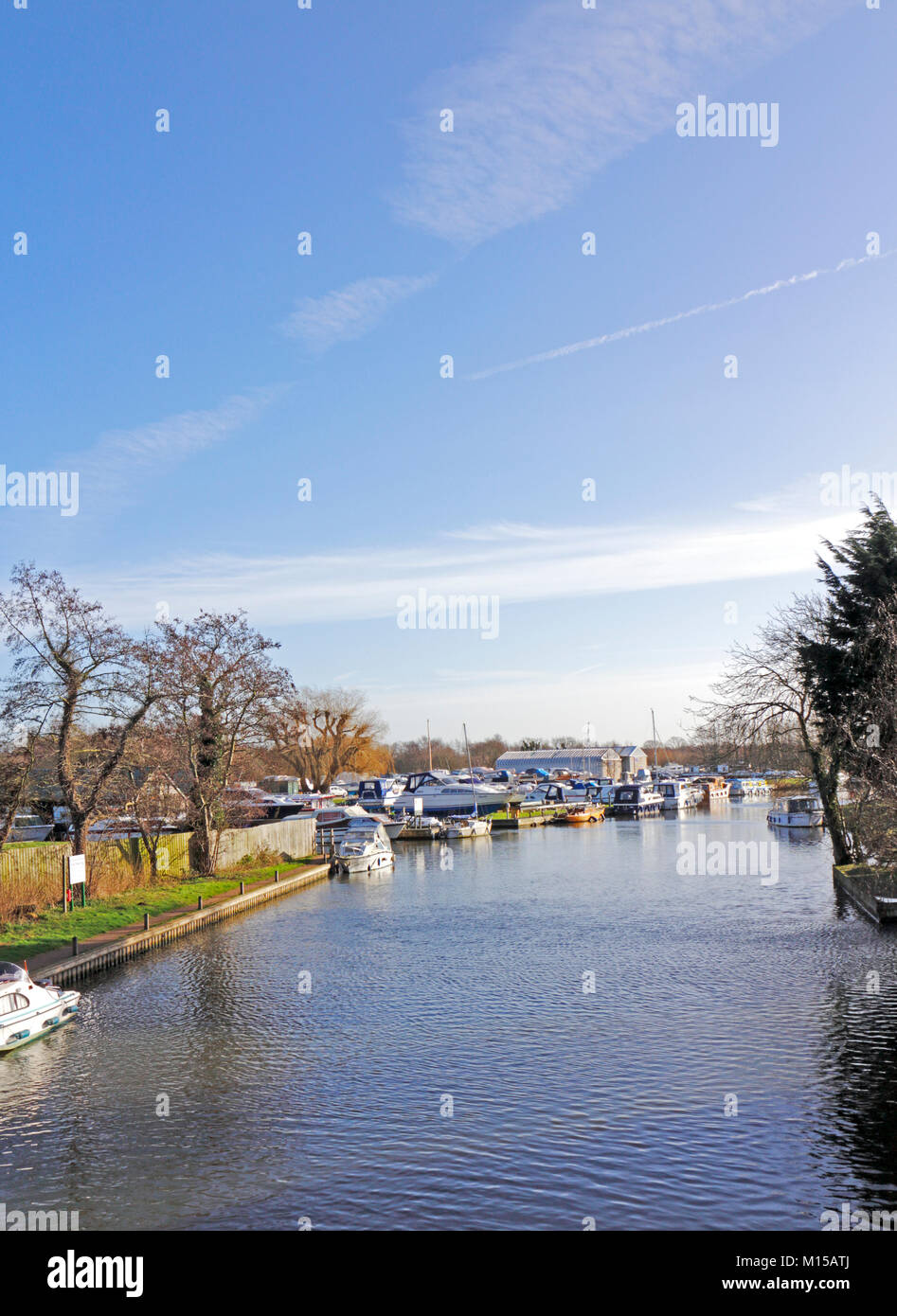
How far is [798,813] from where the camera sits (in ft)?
241

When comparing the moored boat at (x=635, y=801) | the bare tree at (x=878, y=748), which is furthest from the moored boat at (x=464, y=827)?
the bare tree at (x=878, y=748)

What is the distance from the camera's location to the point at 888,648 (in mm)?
31250

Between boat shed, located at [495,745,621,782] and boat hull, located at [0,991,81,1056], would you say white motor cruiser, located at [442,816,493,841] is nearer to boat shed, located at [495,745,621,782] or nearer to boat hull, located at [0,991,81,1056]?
boat hull, located at [0,991,81,1056]

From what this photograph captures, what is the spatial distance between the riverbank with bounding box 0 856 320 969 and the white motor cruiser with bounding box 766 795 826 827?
43.4 meters

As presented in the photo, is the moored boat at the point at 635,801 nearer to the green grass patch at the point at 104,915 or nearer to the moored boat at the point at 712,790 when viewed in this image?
the moored boat at the point at 712,790

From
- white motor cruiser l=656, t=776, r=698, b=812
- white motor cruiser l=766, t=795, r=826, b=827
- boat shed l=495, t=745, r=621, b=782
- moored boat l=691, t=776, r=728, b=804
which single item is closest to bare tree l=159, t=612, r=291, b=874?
white motor cruiser l=766, t=795, r=826, b=827

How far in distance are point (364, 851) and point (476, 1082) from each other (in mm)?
38473

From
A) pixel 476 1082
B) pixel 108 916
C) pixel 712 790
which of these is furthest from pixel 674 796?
pixel 476 1082

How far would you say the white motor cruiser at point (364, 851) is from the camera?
177ft

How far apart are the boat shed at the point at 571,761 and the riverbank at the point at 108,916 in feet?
382

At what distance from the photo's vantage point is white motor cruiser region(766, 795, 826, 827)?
72.9m

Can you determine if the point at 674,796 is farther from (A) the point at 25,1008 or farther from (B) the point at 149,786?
(A) the point at 25,1008
